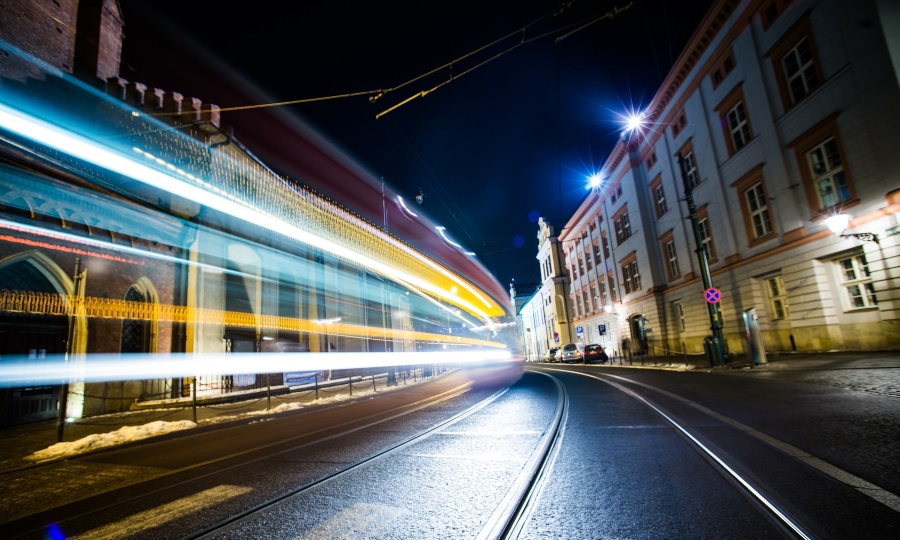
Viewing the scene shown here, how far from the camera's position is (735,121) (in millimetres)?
19750

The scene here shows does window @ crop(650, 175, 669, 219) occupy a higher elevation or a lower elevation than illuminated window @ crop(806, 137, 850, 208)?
higher

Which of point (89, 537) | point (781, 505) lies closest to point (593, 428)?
point (781, 505)

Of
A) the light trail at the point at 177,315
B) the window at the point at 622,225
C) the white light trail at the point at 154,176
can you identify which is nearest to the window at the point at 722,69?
the window at the point at 622,225

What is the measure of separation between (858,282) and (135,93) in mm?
25333

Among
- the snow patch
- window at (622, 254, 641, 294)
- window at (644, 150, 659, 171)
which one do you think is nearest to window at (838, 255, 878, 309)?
window at (644, 150, 659, 171)

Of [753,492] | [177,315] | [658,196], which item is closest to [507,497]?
[753,492]

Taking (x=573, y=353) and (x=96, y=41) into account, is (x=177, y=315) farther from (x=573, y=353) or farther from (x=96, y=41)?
(x=573, y=353)

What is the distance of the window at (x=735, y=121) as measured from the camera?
62.0 feet

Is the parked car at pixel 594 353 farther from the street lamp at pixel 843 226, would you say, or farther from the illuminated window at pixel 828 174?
the street lamp at pixel 843 226

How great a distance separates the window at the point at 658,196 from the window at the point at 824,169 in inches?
472

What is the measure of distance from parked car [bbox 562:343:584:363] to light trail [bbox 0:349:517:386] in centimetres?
1601

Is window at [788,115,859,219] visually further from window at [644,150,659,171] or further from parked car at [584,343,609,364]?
parked car at [584,343,609,364]

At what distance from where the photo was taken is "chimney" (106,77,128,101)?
517 inches

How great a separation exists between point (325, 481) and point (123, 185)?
1241 centimetres
